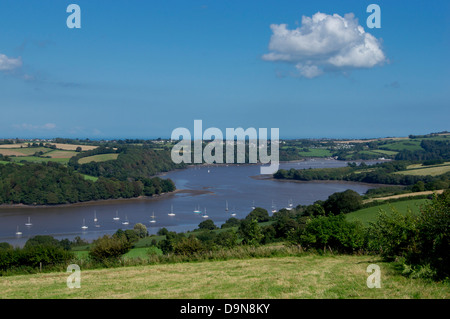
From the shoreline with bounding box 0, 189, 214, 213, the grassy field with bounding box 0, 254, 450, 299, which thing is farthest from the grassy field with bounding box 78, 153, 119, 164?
the grassy field with bounding box 0, 254, 450, 299

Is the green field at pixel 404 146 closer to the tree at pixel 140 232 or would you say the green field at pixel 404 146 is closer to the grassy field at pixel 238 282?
the tree at pixel 140 232

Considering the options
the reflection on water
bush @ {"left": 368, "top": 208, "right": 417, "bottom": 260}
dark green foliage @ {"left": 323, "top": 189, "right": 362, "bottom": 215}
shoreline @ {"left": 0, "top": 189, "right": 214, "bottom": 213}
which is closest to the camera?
bush @ {"left": 368, "top": 208, "right": 417, "bottom": 260}

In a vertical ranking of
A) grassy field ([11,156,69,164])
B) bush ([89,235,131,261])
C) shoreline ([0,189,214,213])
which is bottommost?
shoreline ([0,189,214,213])

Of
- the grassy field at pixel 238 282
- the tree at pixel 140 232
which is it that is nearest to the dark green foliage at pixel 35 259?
the grassy field at pixel 238 282

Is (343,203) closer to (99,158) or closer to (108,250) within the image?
(108,250)

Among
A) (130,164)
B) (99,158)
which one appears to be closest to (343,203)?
(130,164)

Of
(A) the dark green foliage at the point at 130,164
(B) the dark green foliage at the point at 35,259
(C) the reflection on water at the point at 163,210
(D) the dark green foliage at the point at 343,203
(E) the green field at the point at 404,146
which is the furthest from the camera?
(E) the green field at the point at 404,146

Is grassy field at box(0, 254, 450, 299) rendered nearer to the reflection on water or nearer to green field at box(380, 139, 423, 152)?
the reflection on water
